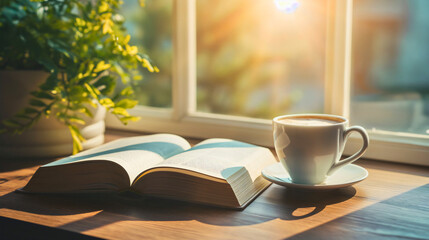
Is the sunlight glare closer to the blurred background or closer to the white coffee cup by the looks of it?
the blurred background

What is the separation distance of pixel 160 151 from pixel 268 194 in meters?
0.23

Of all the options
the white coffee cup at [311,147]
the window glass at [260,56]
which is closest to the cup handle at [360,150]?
the white coffee cup at [311,147]

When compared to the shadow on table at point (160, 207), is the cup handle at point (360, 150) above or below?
above

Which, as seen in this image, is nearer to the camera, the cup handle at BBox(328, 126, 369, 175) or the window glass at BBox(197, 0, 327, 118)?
the cup handle at BBox(328, 126, 369, 175)

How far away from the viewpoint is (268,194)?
840mm

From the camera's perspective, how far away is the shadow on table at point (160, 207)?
729mm

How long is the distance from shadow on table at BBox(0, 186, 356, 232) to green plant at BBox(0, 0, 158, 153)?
233 mm

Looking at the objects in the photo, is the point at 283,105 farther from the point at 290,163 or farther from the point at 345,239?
the point at 345,239

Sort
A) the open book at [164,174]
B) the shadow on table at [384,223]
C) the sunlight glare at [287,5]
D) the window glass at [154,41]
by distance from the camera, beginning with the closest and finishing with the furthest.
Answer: the shadow on table at [384,223]
the open book at [164,174]
the sunlight glare at [287,5]
the window glass at [154,41]

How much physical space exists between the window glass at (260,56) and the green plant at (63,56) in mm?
375

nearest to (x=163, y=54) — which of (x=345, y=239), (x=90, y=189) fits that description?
(x=90, y=189)

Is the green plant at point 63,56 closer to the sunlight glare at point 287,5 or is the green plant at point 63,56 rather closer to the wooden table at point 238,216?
the wooden table at point 238,216

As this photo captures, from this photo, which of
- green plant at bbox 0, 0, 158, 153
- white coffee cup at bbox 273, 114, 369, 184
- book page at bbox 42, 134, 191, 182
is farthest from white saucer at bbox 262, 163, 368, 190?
green plant at bbox 0, 0, 158, 153

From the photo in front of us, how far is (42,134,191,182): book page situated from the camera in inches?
33.3
